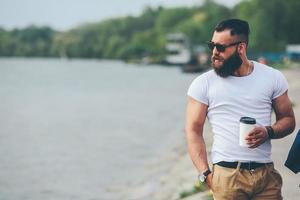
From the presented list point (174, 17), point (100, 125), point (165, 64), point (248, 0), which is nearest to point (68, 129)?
point (100, 125)

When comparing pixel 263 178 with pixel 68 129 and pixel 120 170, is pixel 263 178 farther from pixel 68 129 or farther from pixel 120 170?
pixel 68 129

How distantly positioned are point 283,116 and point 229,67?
510 millimetres

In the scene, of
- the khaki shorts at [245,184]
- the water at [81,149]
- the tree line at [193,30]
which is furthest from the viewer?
the tree line at [193,30]

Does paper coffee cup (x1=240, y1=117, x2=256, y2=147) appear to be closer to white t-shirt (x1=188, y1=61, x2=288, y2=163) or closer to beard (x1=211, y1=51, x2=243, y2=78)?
white t-shirt (x1=188, y1=61, x2=288, y2=163)

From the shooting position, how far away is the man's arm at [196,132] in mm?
3709

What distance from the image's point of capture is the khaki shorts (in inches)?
141

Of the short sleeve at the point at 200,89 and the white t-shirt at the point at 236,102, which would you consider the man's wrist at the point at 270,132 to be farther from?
the short sleeve at the point at 200,89

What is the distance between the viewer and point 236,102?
363 centimetres

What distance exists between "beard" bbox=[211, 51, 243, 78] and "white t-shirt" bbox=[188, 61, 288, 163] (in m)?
0.04

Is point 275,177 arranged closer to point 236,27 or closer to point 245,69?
point 245,69

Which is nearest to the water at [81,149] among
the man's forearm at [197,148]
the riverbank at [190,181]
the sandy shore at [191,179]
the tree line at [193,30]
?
the riverbank at [190,181]

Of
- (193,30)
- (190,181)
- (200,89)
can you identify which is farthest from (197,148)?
(193,30)

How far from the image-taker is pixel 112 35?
635ft

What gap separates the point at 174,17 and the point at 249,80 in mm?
180534
